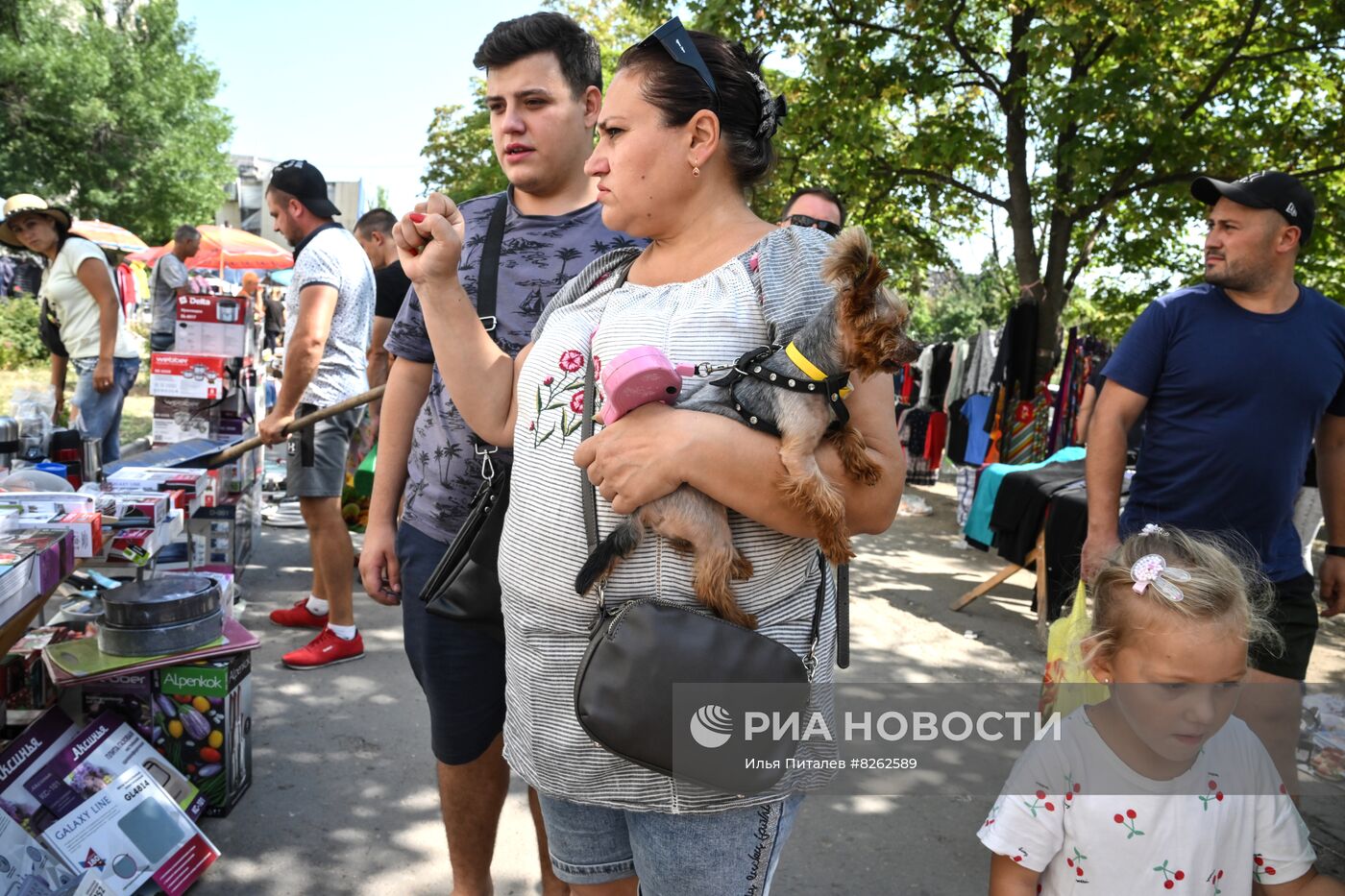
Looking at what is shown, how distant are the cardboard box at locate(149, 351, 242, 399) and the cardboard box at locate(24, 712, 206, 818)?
406 centimetres

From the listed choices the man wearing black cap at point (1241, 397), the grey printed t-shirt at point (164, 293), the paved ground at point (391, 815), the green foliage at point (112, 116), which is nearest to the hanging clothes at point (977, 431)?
the paved ground at point (391, 815)

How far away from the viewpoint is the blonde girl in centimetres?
175

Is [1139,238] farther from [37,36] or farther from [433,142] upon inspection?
[37,36]

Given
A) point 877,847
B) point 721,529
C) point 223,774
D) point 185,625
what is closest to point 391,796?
point 223,774

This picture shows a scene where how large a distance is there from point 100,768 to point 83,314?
4799 millimetres

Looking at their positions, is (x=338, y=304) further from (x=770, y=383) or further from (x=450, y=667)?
(x=770, y=383)

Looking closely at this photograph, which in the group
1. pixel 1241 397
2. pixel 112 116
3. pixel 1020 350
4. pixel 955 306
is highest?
pixel 112 116

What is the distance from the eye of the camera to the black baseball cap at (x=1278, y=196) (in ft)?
9.74

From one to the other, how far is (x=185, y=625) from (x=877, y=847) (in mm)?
2448

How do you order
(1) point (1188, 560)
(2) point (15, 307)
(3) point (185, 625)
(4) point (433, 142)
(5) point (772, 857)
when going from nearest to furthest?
(5) point (772, 857)
(1) point (1188, 560)
(3) point (185, 625)
(2) point (15, 307)
(4) point (433, 142)

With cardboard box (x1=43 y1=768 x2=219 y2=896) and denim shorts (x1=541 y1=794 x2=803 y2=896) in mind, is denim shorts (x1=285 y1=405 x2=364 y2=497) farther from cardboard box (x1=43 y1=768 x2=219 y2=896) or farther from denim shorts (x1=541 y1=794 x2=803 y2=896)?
denim shorts (x1=541 y1=794 x2=803 y2=896)

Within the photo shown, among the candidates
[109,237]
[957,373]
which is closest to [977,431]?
[957,373]

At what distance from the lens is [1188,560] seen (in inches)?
75.2

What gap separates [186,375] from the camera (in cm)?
647
